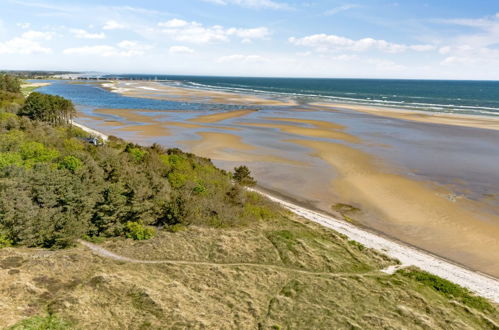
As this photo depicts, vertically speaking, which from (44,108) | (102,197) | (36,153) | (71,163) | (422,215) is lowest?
(422,215)

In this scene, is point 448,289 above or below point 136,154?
below

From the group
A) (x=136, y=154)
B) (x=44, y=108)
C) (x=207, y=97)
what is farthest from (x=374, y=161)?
(x=207, y=97)

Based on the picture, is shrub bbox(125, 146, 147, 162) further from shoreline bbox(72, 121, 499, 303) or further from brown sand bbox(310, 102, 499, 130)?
brown sand bbox(310, 102, 499, 130)

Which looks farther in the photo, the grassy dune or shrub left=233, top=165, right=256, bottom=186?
shrub left=233, top=165, right=256, bottom=186

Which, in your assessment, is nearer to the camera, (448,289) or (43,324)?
(43,324)

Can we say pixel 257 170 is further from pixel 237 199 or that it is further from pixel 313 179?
pixel 237 199

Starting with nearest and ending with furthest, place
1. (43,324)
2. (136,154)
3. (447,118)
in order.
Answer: (43,324) < (136,154) < (447,118)

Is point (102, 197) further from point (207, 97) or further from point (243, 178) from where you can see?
point (207, 97)

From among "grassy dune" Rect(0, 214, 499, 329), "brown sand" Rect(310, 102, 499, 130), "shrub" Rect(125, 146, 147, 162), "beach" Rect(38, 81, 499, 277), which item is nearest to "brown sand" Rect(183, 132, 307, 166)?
"beach" Rect(38, 81, 499, 277)
